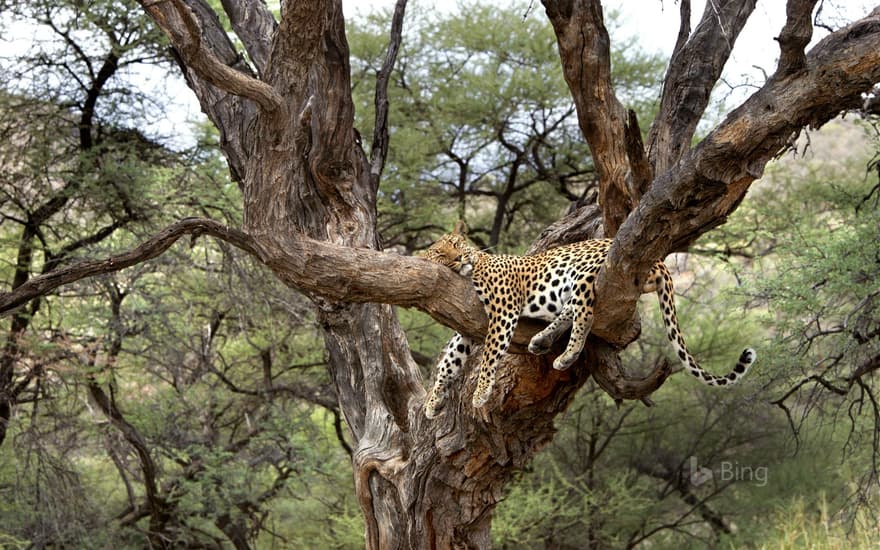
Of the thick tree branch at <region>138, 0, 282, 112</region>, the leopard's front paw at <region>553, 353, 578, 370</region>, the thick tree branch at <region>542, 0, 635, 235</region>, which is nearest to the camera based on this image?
the thick tree branch at <region>138, 0, 282, 112</region>

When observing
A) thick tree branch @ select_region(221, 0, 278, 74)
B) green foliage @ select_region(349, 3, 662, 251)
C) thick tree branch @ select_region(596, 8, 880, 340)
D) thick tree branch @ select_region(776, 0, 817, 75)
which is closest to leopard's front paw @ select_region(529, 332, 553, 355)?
thick tree branch @ select_region(596, 8, 880, 340)

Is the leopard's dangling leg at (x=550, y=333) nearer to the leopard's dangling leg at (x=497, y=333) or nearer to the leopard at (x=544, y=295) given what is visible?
the leopard at (x=544, y=295)

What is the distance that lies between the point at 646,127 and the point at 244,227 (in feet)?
27.1

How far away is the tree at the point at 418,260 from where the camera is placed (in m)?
3.63

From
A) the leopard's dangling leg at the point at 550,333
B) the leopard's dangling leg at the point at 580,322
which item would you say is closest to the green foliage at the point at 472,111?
the leopard's dangling leg at the point at 550,333

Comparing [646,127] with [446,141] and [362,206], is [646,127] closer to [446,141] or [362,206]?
[446,141]

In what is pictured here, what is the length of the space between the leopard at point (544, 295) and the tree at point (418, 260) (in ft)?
0.30

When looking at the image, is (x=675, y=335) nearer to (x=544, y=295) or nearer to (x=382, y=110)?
(x=544, y=295)

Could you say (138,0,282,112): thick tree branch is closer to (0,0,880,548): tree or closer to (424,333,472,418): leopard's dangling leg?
(0,0,880,548): tree

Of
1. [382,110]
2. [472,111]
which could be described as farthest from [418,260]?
[472,111]

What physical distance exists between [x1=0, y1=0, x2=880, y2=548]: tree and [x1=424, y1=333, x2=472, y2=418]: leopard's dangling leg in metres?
0.09

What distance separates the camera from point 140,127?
375 inches

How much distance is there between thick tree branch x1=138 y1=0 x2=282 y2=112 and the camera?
3342mm

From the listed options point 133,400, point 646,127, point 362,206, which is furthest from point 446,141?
point 362,206
